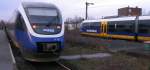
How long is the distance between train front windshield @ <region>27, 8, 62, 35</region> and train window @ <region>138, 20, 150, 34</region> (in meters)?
13.9

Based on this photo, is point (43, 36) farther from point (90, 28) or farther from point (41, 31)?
point (90, 28)

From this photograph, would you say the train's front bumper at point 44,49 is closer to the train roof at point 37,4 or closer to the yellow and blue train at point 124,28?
the train roof at point 37,4

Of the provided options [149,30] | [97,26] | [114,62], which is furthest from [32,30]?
[97,26]

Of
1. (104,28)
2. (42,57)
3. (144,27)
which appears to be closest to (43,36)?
(42,57)

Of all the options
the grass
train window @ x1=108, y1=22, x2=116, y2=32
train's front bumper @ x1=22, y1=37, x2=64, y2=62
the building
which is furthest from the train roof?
the building

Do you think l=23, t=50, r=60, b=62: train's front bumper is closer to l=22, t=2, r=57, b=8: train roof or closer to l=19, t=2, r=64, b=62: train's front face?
l=19, t=2, r=64, b=62: train's front face

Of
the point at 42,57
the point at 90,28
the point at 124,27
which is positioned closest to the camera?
the point at 42,57

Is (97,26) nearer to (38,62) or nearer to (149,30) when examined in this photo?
(149,30)

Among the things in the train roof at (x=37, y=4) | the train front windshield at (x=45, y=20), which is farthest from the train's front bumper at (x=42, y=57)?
the train roof at (x=37, y=4)

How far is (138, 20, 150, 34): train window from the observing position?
28.4m

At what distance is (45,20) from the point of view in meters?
16.0

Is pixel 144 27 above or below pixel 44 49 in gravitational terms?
below

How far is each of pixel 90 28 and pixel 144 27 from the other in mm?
15388

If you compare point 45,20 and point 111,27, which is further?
point 111,27
